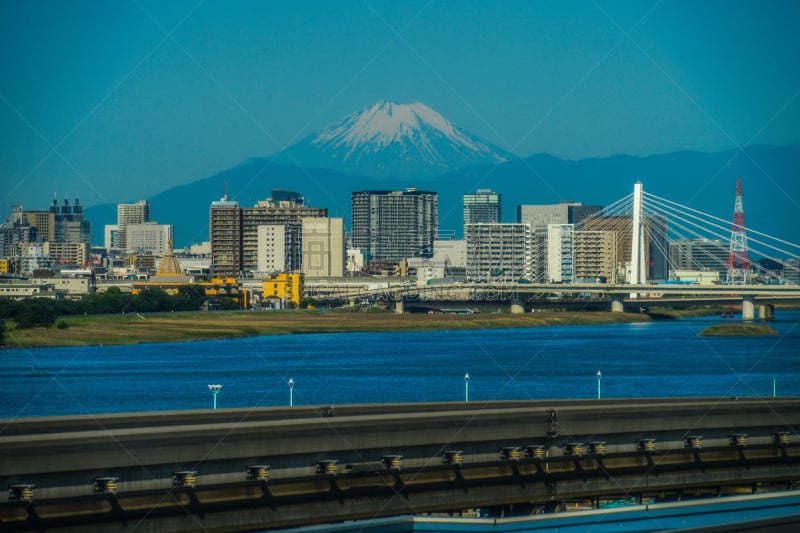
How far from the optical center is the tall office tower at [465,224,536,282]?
570 feet

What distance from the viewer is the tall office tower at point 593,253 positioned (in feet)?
561

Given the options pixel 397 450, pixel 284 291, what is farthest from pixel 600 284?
pixel 397 450

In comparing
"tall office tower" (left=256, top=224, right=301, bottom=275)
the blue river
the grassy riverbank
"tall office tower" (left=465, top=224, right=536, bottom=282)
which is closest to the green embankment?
the blue river

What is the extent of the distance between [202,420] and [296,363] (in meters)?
36.6

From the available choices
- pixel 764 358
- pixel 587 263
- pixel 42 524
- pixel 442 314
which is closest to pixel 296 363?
pixel 764 358

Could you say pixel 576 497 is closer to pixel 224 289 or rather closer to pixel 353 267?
pixel 224 289

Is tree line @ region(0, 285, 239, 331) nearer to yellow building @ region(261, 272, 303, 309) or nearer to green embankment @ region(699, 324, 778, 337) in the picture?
yellow building @ region(261, 272, 303, 309)

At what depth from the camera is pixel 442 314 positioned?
4446 inches

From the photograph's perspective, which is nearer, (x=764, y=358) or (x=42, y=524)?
(x=42, y=524)

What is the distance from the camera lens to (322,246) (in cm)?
16038

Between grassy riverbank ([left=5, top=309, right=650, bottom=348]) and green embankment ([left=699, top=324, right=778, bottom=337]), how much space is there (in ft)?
59.3

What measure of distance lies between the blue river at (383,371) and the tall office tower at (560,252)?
84237 mm

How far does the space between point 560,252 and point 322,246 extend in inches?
1166

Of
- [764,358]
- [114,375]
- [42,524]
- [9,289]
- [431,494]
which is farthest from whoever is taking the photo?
[9,289]
